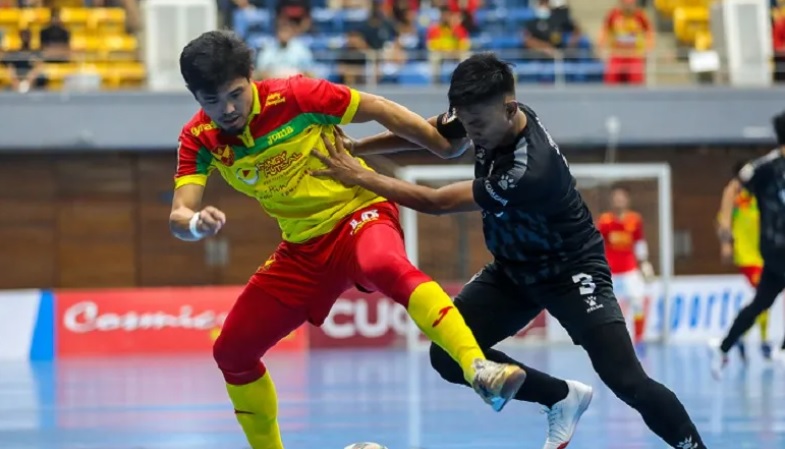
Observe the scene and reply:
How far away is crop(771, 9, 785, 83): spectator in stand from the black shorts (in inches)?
552

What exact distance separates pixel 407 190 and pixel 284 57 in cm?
1210

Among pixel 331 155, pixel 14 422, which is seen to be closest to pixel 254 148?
pixel 331 155

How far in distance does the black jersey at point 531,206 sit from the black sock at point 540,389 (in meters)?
0.61

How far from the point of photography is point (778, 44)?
1925 centimetres

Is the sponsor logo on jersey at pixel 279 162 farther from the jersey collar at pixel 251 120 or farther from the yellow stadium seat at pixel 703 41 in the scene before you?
the yellow stadium seat at pixel 703 41

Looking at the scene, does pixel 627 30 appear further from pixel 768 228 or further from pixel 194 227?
pixel 194 227

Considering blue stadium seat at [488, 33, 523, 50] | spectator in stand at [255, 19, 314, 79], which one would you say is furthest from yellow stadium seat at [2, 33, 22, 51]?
blue stadium seat at [488, 33, 523, 50]

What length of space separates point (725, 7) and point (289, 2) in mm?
6631

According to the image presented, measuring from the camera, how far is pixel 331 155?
19.2 ft

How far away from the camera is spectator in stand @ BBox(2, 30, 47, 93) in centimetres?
1728

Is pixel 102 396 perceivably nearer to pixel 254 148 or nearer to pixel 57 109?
pixel 254 148

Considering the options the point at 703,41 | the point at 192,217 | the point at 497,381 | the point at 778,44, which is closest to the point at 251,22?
the point at 703,41

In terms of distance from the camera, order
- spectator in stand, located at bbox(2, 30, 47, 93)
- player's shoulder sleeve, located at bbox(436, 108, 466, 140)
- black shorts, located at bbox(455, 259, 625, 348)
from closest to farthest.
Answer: black shorts, located at bbox(455, 259, 625, 348) < player's shoulder sleeve, located at bbox(436, 108, 466, 140) < spectator in stand, located at bbox(2, 30, 47, 93)

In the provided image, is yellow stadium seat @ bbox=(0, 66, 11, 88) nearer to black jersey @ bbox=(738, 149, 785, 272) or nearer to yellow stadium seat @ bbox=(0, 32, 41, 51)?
yellow stadium seat @ bbox=(0, 32, 41, 51)
